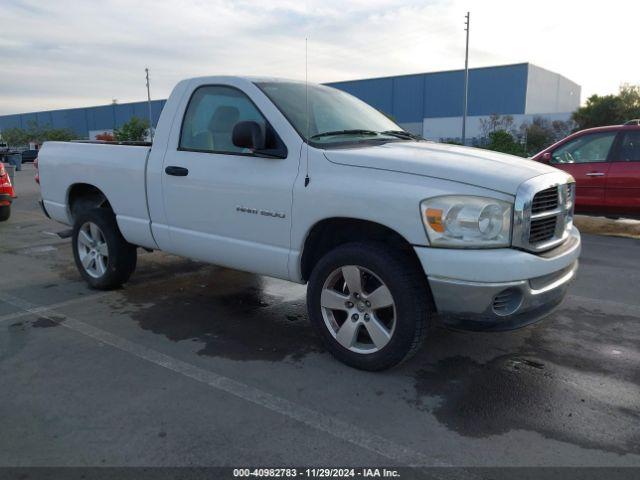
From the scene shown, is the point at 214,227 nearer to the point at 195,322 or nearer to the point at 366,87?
the point at 195,322

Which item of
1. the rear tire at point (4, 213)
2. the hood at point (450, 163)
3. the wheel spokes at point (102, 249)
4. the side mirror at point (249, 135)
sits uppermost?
the side mirror at point (249, 135)

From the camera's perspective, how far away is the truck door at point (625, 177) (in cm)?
781

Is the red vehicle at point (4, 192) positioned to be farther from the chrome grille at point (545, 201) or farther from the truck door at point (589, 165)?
the truck door at point (589, 165)

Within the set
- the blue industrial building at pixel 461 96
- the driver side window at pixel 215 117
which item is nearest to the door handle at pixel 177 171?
the driver side window at pixel 215 117

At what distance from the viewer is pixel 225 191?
4000 mm

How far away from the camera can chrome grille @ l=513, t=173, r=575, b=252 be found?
3023 millimetres

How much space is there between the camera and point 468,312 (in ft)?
9.99

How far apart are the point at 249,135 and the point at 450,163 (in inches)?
53.8

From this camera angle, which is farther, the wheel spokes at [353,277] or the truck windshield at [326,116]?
the truck windshield at [326,116]

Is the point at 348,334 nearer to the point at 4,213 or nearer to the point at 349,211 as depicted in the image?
the point at 349,211

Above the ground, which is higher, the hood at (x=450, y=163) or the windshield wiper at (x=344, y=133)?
the windshield wiper at (x=344, y=133)

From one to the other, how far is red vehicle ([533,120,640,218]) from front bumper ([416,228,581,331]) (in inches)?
225

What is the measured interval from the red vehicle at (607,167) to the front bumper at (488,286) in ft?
18.8

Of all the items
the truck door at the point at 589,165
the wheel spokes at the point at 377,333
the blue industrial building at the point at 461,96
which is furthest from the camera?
the blue industrial building at the point at 461,96
